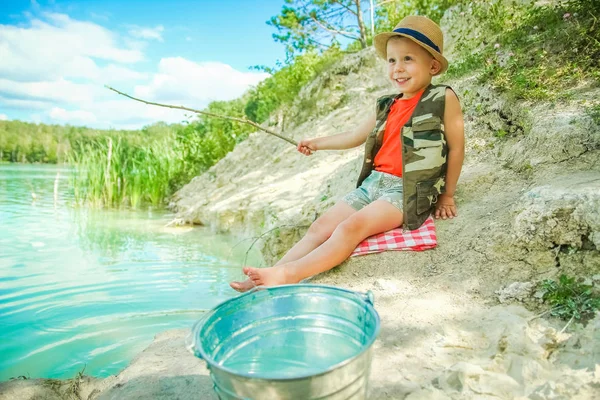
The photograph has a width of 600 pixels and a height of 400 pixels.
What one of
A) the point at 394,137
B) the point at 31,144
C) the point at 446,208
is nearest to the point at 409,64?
the point at 394,137

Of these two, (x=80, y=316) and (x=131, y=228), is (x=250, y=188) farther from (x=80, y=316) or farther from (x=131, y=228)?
(x=80, y=316)

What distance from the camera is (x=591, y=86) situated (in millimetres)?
2889

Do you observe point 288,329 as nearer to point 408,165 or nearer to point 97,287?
point 408,165

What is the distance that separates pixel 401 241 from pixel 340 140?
843 mm

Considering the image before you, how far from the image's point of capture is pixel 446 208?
254 centimetres

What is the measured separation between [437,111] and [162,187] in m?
7.99

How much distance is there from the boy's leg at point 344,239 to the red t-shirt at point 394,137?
1.00ft

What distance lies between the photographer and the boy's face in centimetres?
243

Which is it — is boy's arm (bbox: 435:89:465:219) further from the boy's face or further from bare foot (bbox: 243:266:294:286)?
bare foot (bbox: 243:266:294:286)

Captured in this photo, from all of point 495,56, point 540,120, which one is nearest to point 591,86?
point 540,120

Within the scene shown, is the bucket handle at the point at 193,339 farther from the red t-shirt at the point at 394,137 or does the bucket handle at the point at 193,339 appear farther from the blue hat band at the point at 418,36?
the blue hat band at the point at 418,36

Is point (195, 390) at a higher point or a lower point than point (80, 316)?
higher

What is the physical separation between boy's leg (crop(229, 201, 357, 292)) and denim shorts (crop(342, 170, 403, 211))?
0.08 m

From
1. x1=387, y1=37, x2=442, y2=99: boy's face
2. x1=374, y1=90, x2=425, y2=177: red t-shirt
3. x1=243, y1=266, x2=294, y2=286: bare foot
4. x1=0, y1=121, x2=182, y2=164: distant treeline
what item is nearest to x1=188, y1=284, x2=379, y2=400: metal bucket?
x1=243, y1=266, x2=294, y2=286: bare foot
